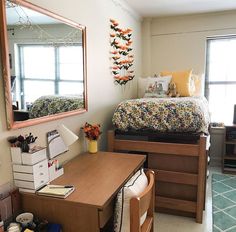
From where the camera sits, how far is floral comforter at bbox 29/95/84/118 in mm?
1617

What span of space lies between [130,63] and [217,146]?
1.96 metres

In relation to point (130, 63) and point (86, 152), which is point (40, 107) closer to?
point (86, 152)

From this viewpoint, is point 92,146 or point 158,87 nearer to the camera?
point 92,146

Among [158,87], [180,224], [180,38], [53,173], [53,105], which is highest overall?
[180,38]

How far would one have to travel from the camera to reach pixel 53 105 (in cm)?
178

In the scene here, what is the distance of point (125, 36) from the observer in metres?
3.12

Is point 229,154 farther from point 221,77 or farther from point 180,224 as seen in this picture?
point 180,224

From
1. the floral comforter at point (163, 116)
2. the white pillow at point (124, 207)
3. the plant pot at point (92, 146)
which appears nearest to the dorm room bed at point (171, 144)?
the floral comforter at point (163, 116)

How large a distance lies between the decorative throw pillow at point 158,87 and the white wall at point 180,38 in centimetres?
90

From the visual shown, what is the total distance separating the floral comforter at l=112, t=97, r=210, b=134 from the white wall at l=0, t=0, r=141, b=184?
296 mm

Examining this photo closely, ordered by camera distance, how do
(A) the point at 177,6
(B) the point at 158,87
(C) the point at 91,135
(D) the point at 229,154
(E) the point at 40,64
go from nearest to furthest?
(E) the point at 40,64 < (C) the point at 91,135 < (B) the point at 158,87 < (A) the point at 177,6 < (D) the point at 229,154

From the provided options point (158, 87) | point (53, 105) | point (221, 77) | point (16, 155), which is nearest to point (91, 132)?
point (53, 105)

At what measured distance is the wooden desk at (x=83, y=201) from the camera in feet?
4.02

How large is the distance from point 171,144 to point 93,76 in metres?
1.02
